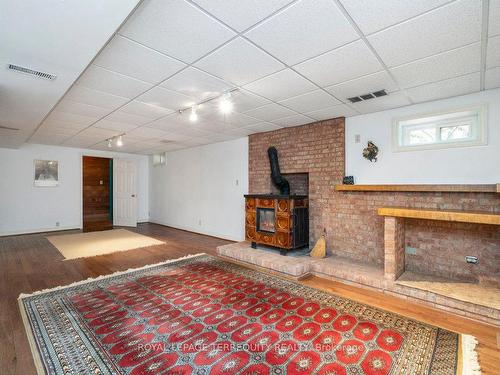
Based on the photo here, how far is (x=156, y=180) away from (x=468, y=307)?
27.7ft

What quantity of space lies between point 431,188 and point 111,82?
164 inches

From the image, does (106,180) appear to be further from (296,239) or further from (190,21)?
(190,21)

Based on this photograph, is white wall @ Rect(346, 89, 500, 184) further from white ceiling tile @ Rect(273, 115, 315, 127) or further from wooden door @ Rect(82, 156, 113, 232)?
wooden door @ Rect(82, 156, 113, 232)

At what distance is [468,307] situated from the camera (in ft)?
8.48

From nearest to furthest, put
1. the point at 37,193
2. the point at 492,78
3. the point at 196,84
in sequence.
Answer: the point at 492,78 < the point at 196,84 < the point at 37,193

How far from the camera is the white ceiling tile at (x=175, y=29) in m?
1.64

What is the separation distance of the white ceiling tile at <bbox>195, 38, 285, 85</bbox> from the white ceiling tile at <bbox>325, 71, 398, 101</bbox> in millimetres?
912

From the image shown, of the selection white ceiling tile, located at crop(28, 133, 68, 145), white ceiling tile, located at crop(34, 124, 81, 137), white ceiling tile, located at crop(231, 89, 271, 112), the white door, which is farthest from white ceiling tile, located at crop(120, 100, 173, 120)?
the white door

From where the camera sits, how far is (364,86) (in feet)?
9.55

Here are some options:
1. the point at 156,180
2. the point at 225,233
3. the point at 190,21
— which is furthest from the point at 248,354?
the point at 156,180

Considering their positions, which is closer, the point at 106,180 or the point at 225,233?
the point at 225,233

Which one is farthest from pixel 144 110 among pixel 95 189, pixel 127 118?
pixel 95 189

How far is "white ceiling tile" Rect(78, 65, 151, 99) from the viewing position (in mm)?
2537

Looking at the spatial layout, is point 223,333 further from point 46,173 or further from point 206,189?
point 46,173
